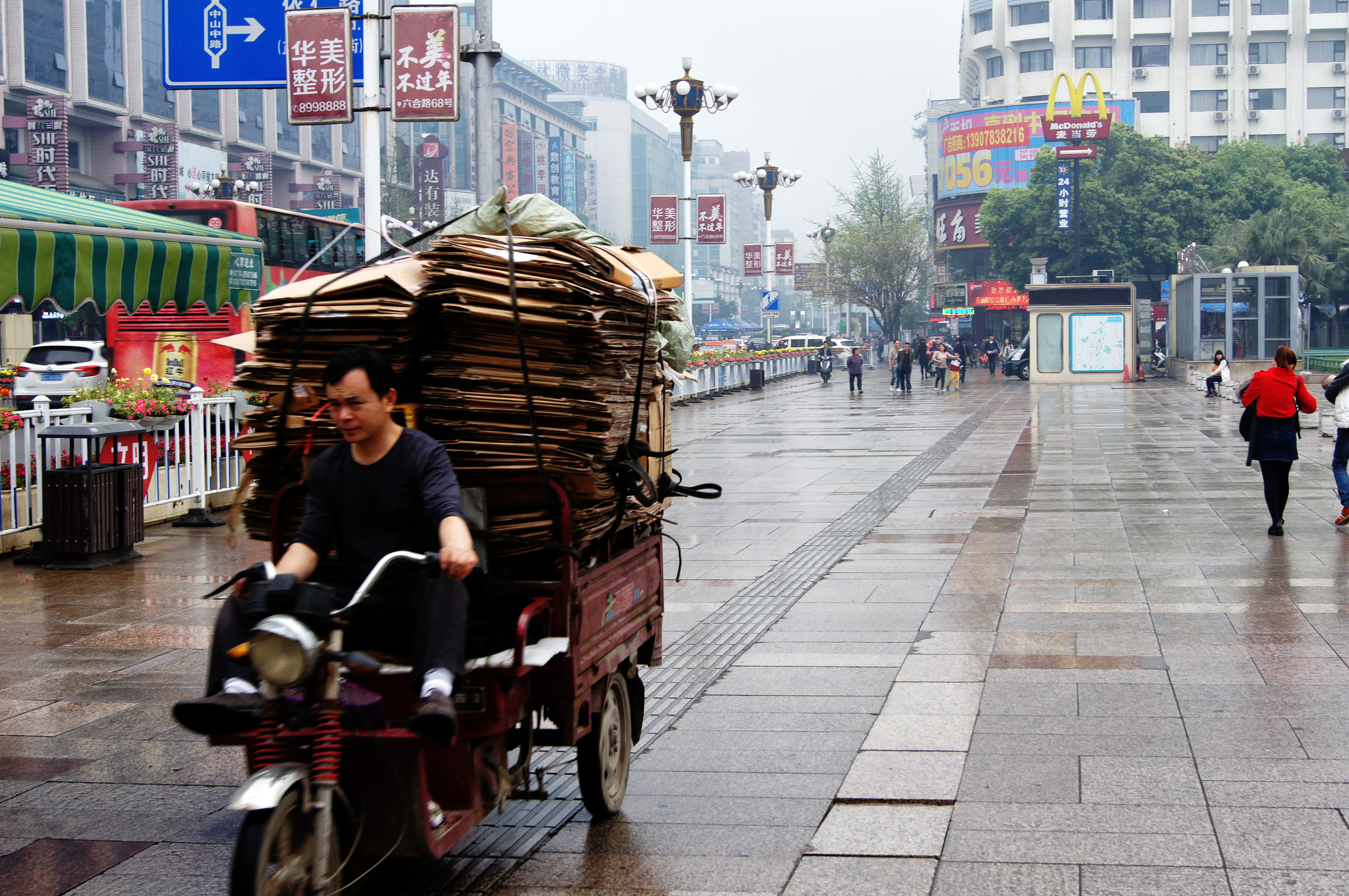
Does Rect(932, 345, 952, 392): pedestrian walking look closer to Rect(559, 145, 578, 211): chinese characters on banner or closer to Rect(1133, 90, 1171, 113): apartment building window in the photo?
Rect(1133, 90, 1171, 113): apartment building window

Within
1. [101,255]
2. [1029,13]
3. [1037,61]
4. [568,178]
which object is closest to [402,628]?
[101,255]

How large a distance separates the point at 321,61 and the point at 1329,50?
87136 mm

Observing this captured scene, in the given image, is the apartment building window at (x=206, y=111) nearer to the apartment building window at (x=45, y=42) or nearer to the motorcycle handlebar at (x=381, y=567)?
the apartment building window at (x=45, y=42)

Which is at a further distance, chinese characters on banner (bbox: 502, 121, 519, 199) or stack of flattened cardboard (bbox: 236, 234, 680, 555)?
chinese characters on banner (bbox: 502, 121, 519, 199)

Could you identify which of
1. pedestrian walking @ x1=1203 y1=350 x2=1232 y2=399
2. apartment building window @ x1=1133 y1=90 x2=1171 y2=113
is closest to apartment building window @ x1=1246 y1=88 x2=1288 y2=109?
apartment building window @ x1=1133 y1=90 x2=1171 y2=113

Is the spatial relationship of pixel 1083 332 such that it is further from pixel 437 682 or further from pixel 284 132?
pixel 437 682

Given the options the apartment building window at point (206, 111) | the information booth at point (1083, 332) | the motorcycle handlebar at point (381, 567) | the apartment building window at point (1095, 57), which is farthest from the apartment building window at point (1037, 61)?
the motorcycle handlebar at point (381, 567)

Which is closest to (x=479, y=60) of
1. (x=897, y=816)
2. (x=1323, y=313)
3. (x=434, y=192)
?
(x=897, y=816)

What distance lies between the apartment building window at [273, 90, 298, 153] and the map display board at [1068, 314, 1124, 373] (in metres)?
32.8

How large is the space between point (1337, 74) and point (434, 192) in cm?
5820

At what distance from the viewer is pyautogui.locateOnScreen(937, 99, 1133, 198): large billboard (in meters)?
76.5

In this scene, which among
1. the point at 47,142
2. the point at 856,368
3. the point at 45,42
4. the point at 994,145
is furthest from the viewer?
the point at 994,145

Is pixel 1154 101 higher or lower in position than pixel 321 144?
higher

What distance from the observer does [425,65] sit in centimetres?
1130
